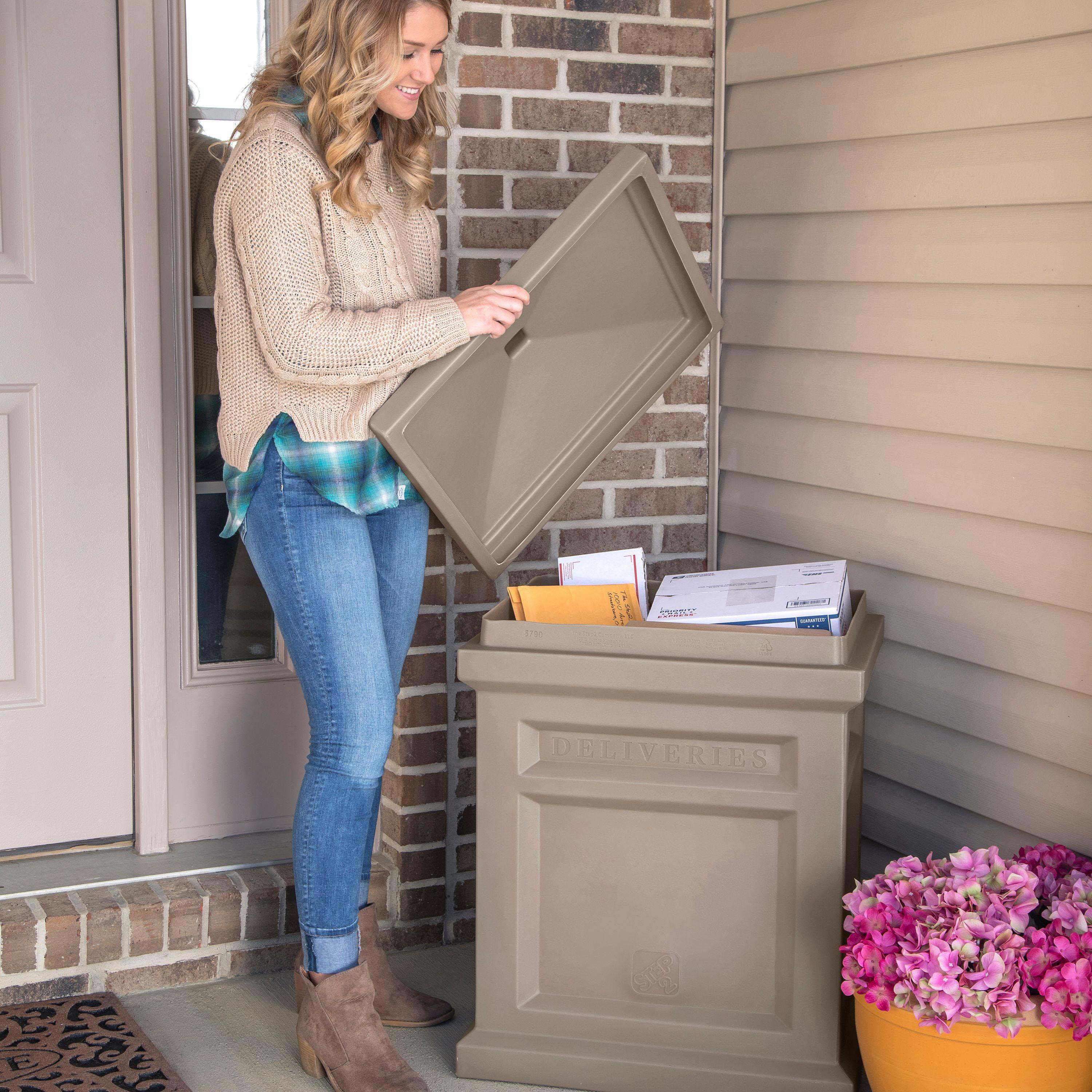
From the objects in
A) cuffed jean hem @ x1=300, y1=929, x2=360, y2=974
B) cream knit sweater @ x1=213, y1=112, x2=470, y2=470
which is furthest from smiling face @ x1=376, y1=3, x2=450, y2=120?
cuffed jean hem @ x1=300, y1=929, x2=360, y2=974

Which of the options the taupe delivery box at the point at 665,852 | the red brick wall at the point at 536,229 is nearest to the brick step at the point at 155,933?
the red brick wall at the point at 536,229

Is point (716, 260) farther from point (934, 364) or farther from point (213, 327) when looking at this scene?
point (213, 327)

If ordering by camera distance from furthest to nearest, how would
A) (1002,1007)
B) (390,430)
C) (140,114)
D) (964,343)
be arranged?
(140,114) → (964,343) → (390,430) → (1002,1007)

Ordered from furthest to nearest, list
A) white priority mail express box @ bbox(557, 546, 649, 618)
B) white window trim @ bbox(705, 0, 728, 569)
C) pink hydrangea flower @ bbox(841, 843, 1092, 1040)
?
white window trim @ bbox(705, 0, 728, 569) < white priority mail express box @ bbox(557, 546, 649, 618) < pink hydrangea flower @ bbox(841, 843, 1092, 1040)

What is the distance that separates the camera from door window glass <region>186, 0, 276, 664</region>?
2420mm

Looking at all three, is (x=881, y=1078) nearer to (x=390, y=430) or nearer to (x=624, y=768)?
(x=624, y=768)

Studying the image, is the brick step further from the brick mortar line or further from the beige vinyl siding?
the brick mortar line

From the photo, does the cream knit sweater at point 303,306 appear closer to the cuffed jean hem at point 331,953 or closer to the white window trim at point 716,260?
the cuffed jean hem at point 331,953

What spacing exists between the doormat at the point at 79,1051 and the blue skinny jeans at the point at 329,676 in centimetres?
34

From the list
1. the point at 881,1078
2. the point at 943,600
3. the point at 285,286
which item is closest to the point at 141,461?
the point at 285,286

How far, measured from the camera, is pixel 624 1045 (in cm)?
203

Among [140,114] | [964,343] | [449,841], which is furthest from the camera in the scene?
[449,841]

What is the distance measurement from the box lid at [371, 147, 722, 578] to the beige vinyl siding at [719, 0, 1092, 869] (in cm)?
33

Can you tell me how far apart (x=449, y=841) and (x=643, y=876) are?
2.22 ft
